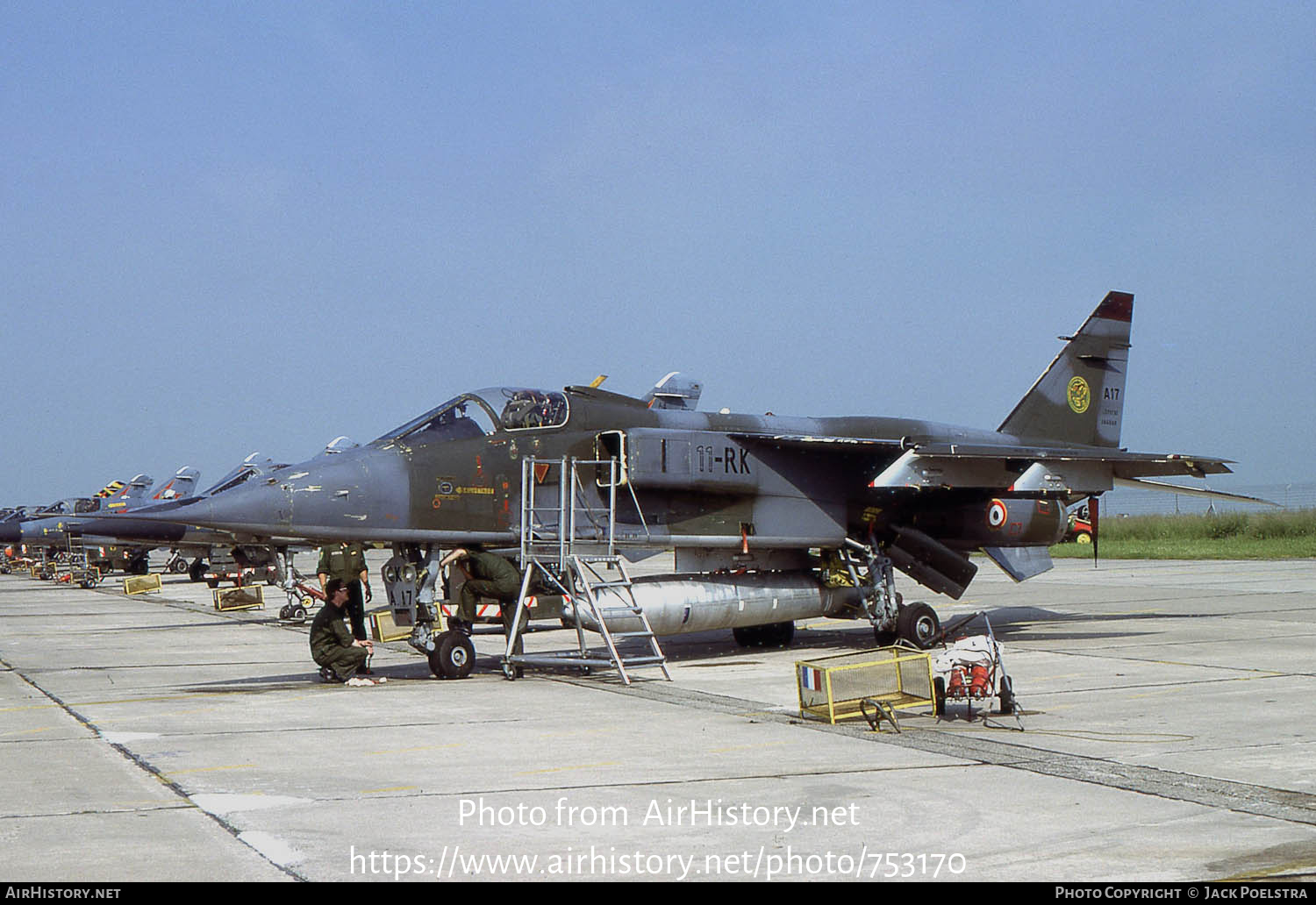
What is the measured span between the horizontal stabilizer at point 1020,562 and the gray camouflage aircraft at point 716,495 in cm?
6

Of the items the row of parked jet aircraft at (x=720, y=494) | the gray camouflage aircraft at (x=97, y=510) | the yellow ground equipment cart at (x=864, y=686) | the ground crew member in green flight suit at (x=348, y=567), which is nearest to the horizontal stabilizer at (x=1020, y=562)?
the row of parked jet aircraft at (x=720, y=494)

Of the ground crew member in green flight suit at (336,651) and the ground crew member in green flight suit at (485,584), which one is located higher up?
the ground crew member in green flight suit at (485,584)

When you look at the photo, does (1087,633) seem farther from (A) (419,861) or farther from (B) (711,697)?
(A) (419,861)

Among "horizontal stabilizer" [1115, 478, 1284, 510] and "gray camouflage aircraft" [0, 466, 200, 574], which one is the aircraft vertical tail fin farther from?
"horizontal stabilizer" [1115, 478, 1284, 510]

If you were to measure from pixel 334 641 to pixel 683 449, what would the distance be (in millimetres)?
4501

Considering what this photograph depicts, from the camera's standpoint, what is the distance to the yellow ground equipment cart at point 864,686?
9711 millimetres

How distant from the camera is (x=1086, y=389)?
19.8 meters

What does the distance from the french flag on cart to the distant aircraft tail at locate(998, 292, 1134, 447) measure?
34.0 ft

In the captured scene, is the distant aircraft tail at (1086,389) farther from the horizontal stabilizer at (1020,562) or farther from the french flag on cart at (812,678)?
the french flag on cart at (812,678)

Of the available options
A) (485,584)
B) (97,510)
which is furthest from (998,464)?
(97,510)

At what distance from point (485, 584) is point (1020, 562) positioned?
9.63 meters

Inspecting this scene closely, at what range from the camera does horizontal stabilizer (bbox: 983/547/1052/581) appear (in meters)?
19.5

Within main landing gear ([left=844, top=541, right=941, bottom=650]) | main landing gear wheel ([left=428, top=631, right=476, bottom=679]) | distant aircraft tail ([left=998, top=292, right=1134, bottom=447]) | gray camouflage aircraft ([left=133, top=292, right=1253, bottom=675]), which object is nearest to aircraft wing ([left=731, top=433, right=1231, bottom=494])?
gray camouflage aircraft ([left=133, top=292, right=1253, bottom=675])

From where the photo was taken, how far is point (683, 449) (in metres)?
14.9
